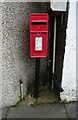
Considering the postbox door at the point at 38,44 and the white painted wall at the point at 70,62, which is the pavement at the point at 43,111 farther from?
the postbox door at the point at 38,44

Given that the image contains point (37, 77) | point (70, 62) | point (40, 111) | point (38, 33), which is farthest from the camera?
point (37, 77)

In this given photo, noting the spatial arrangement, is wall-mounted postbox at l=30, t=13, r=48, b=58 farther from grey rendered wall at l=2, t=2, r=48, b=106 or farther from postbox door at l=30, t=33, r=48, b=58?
grey rendered wall at l=2, t=2, r=48, b=106

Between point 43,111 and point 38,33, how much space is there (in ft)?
4.11

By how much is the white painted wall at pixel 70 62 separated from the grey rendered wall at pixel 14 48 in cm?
73

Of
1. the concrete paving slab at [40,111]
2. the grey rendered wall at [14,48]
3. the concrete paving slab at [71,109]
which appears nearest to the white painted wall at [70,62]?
the concrete paving slab at [71,109]

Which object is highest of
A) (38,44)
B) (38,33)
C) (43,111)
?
(38,33)

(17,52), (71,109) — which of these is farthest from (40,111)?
(17,52)

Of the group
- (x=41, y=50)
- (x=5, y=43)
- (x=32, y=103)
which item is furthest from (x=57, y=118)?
(x=5, y=43)

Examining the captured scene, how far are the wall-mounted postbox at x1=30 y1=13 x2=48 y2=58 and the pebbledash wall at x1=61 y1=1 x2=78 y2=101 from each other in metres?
0.38

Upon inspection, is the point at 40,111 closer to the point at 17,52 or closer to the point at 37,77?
the point at 37,77

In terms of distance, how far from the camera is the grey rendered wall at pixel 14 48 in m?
4.31

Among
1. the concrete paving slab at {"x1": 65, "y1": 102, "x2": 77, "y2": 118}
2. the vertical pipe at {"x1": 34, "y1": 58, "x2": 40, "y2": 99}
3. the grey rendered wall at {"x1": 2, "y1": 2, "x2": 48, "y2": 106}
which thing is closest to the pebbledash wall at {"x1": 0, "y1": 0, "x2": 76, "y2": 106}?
the grey rendered wall at {"x1": 2, "y1": 2, "x2": 48, "y2": 106}

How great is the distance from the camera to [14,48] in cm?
447

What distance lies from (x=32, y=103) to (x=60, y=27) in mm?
1413
